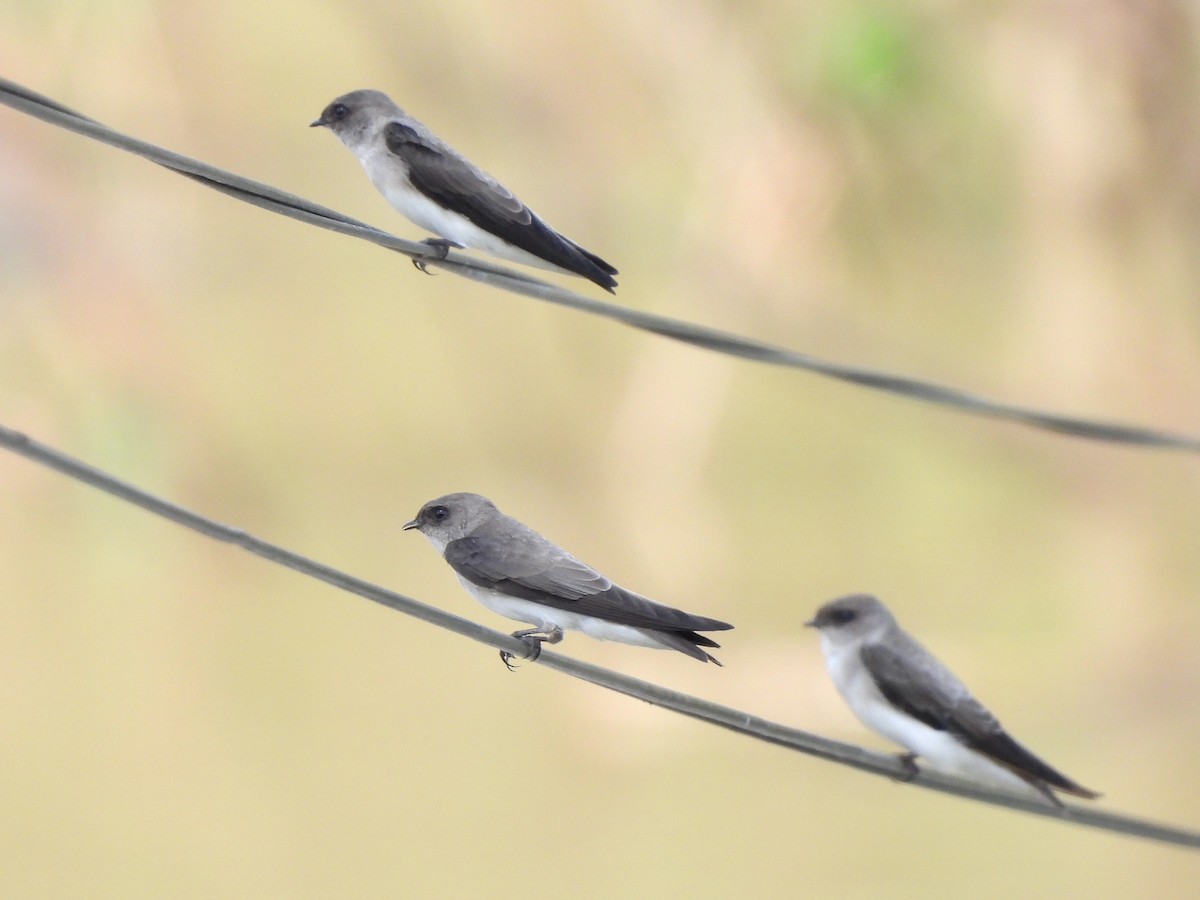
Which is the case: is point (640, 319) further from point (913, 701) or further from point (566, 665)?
point (913, 701)

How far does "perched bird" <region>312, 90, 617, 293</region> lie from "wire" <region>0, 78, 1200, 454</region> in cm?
53

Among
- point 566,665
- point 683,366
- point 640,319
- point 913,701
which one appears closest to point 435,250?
point 640,319

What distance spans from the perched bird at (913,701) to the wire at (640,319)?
1284 mm

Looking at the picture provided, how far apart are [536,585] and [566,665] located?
68cm

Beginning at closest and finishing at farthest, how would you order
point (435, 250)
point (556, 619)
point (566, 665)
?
point (566, 665) < point (435, 250) < point (556, 619)

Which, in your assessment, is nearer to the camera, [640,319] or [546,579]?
[640,319]

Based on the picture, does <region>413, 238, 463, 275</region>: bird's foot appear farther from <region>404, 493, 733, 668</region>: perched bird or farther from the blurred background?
the blurred background

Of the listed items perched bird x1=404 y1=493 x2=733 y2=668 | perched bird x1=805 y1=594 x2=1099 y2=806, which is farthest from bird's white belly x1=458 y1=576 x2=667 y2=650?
perched bird x1=805 y1=594 x2=1099 y2=806

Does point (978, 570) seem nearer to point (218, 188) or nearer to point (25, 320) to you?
point (25, 320)

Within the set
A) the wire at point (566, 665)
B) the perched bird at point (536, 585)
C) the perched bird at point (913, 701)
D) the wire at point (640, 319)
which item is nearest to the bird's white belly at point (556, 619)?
the perched bird at point (536, 585)

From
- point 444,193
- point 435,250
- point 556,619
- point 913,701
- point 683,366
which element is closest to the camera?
Answer: point 435,250

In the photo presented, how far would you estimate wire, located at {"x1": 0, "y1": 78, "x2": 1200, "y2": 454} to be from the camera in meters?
2.16

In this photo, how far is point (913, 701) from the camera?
386cm

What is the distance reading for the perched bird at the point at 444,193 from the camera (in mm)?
2985
